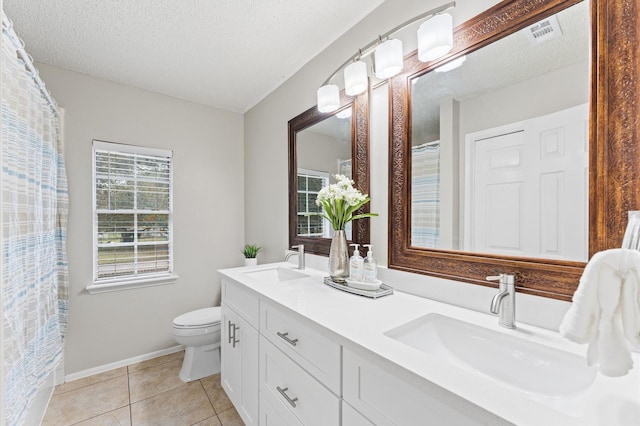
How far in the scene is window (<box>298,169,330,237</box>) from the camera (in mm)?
1939

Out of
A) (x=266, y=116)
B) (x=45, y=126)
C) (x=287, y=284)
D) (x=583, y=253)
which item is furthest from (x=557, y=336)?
(x=45, y=126)

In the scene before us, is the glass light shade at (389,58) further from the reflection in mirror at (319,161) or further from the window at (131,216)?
the window at (131,216)

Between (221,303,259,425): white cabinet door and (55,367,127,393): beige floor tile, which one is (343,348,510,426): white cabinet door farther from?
(55,367,127,393): beige floor tile

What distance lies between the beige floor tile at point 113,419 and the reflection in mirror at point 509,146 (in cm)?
206

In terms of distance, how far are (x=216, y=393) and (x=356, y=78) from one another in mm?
2288

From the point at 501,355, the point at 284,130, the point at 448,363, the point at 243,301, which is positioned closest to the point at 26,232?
the point at 243,301

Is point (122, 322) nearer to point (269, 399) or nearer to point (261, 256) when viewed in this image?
point (261, 256)

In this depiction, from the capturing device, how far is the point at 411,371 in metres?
0.67

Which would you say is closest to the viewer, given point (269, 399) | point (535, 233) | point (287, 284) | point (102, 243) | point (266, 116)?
point (535, 233)

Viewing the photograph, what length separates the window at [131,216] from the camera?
7.78ft

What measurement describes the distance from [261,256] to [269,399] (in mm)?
1475

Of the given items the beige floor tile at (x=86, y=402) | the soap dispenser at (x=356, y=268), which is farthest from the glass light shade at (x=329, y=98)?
the beige floor tile at (x=86, y=402)

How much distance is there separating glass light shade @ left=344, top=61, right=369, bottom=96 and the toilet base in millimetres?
2150

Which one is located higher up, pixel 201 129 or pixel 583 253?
pixel 201 129
